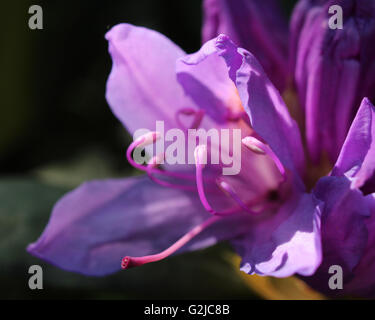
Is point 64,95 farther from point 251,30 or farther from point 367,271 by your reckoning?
point 367,271

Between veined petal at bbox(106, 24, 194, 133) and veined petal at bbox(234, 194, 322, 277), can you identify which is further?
veined petal at bbox(106, 24, 194, 133)

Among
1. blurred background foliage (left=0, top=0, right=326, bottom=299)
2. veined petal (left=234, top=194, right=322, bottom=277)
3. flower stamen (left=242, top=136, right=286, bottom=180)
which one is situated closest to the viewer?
veined petal (left=234, top=194, right=322, bottom=277)

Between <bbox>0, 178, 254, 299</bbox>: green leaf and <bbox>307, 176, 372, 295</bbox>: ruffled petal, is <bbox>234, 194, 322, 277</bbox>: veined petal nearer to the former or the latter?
<bbox>307, 176, 372, 295</bbox>: ruffled petal

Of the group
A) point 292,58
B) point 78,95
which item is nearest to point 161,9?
point 78,95

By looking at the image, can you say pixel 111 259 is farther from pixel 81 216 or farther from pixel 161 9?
pixel 161 9

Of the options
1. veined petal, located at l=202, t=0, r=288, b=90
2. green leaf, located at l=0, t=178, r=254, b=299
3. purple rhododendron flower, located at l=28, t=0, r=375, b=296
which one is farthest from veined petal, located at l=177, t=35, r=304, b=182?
green leaf, located at l=0, t=178, r=254, b=299

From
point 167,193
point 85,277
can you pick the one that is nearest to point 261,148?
point 167,193

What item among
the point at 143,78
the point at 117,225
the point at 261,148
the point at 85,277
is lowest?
→ the point at 85,277

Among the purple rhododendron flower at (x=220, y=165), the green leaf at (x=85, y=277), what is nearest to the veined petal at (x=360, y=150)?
the purple rhododendron flower at (x=220, y=165)

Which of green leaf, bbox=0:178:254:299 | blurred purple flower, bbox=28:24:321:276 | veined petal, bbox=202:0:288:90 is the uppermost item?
veined petal, bbox=202:0:288:90

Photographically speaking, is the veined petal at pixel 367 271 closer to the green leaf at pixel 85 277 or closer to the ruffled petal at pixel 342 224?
the ruffled petal at pixel 342 224
